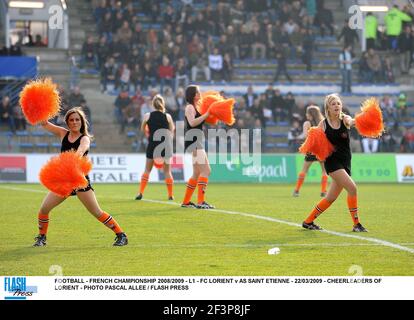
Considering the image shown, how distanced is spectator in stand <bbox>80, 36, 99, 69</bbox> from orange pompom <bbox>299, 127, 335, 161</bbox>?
2271 centimetres

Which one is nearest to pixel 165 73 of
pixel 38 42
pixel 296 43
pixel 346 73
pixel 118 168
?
pixel 38 42

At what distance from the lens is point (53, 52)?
36156 millimetres

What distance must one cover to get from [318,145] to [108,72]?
22.1m

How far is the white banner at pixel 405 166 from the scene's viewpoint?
29433 millimetres

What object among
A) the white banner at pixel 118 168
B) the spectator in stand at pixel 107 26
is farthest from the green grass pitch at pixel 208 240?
the spectator in stand at pixel 107 26

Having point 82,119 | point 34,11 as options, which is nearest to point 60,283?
point 82,119

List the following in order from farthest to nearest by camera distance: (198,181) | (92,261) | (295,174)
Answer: (295,174)
(198,181)
(92,261)

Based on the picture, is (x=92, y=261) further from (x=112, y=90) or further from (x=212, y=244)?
(x=112, y=90)

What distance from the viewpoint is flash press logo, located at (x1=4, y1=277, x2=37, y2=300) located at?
Result: 28.0 feet

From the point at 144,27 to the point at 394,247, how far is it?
1062 inches

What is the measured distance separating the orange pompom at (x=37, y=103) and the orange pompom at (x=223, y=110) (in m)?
4.55

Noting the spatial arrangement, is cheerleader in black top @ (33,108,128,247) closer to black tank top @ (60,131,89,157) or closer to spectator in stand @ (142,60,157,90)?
black tank top @ (60,131,89,157)

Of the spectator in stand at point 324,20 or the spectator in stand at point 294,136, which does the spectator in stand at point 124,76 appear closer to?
the spectator in stand at point 294,136

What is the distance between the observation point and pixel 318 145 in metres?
13.6
